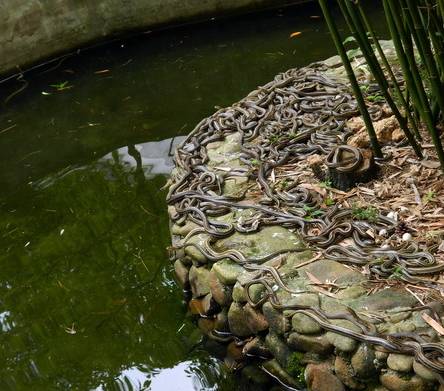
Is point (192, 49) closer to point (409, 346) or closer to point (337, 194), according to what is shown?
point (337, 194)

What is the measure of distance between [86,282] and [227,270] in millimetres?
1201

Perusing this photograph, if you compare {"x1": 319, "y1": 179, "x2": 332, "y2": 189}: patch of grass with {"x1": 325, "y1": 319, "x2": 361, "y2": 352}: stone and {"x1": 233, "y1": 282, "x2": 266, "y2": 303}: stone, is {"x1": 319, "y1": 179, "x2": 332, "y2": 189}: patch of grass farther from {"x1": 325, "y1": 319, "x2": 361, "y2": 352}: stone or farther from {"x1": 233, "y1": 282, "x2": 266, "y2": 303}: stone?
{"x1": 325, "y1": 319, "x2": 361, "y2": 352}: stone

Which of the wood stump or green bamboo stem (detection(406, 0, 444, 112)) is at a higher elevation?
green bamboo stem (detection(406, 0, 444, 112))

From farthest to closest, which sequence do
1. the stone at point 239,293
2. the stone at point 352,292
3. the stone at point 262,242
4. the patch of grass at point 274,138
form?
the patch of grass at point 274,138, the stone at point 262,242, the stone at point 239,293, the stone at point 352,292

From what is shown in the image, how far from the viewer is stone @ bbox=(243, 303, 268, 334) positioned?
256cm

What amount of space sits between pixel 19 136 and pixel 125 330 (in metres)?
2.77

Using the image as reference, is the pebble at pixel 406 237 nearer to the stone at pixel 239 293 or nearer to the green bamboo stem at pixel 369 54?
the green bamboo stem at pixel 369 54

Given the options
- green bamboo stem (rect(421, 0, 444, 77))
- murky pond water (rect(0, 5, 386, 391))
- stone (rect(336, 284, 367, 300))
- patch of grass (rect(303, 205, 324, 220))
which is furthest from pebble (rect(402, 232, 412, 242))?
murky pond water (rect(0, 5, 386, 391))

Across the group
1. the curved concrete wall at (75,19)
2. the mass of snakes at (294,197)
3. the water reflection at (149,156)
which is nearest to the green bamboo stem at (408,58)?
the mass of snakes at (294,197)

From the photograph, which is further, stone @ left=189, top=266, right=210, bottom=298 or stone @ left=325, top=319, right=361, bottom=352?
stone @ left=189, top=266, right=210, bottom=298

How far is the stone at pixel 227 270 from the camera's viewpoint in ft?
8.75

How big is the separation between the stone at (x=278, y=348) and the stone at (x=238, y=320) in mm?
137

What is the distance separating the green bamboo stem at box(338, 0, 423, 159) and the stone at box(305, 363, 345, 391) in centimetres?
101

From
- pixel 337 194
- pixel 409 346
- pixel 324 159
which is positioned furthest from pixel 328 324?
pixel 324 159
